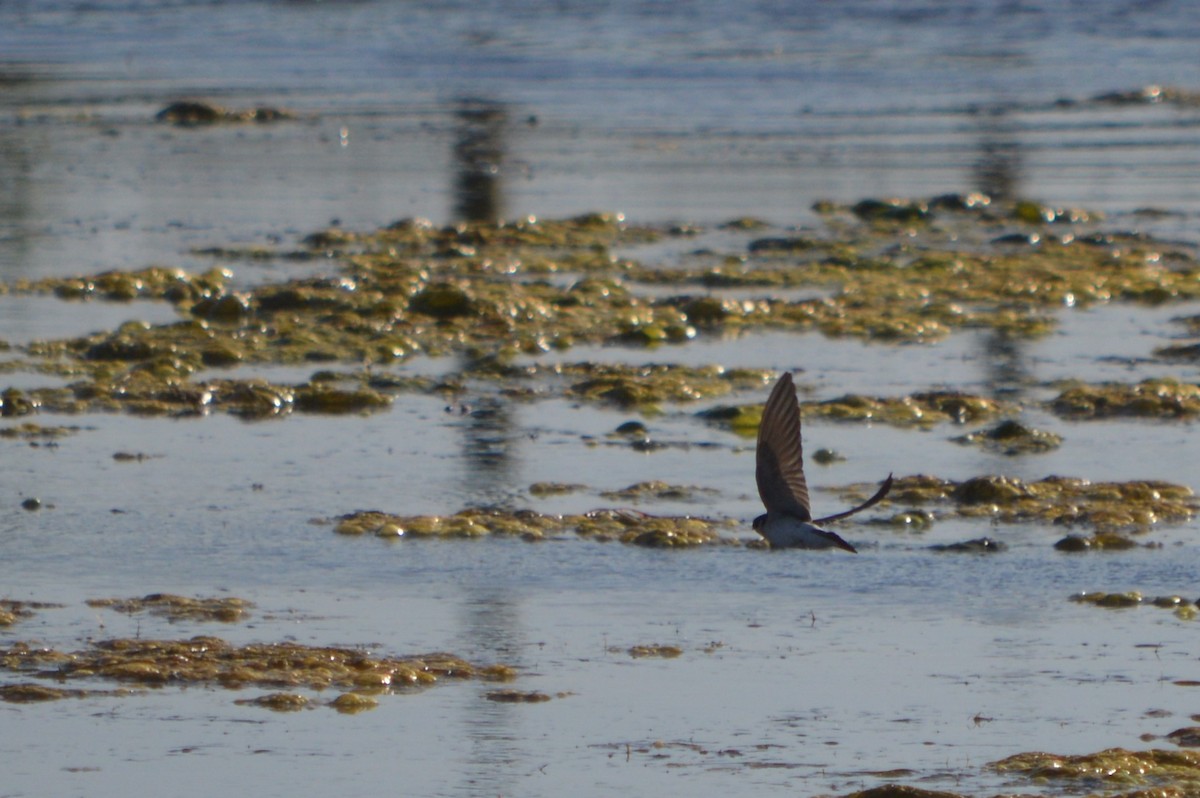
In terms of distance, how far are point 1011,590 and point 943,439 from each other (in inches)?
84.5

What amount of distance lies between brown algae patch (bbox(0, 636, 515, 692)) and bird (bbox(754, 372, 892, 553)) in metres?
A: 0.83

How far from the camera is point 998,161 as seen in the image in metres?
18.6

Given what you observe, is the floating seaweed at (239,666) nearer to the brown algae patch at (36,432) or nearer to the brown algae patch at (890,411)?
the brown algae patch at (36,432)

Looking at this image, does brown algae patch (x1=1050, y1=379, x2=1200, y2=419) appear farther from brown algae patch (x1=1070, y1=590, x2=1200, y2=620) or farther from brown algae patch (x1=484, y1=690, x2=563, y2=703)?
brown algae patch (x1=484, y1=690, x2=563, y2=703)

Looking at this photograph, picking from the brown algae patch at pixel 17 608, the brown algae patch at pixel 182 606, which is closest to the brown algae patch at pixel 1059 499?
the brown algae patch at pixel 182 606

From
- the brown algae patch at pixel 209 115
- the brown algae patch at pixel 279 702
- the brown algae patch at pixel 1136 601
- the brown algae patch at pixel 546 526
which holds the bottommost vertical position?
the brown algae patch at pixel 279 702

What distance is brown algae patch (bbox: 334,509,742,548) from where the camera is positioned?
7566 mm

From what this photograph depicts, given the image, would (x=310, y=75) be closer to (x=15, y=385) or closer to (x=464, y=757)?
(x=15, y=385)

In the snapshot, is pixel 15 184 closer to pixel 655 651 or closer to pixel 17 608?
pixel 17 608

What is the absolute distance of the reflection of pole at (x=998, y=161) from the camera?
55.5ft

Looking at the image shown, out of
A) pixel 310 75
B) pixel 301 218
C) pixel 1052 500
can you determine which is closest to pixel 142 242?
pixel 301 218

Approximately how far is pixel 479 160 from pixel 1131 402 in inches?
408

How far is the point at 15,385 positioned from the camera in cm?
981

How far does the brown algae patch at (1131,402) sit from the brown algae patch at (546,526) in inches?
95.5
